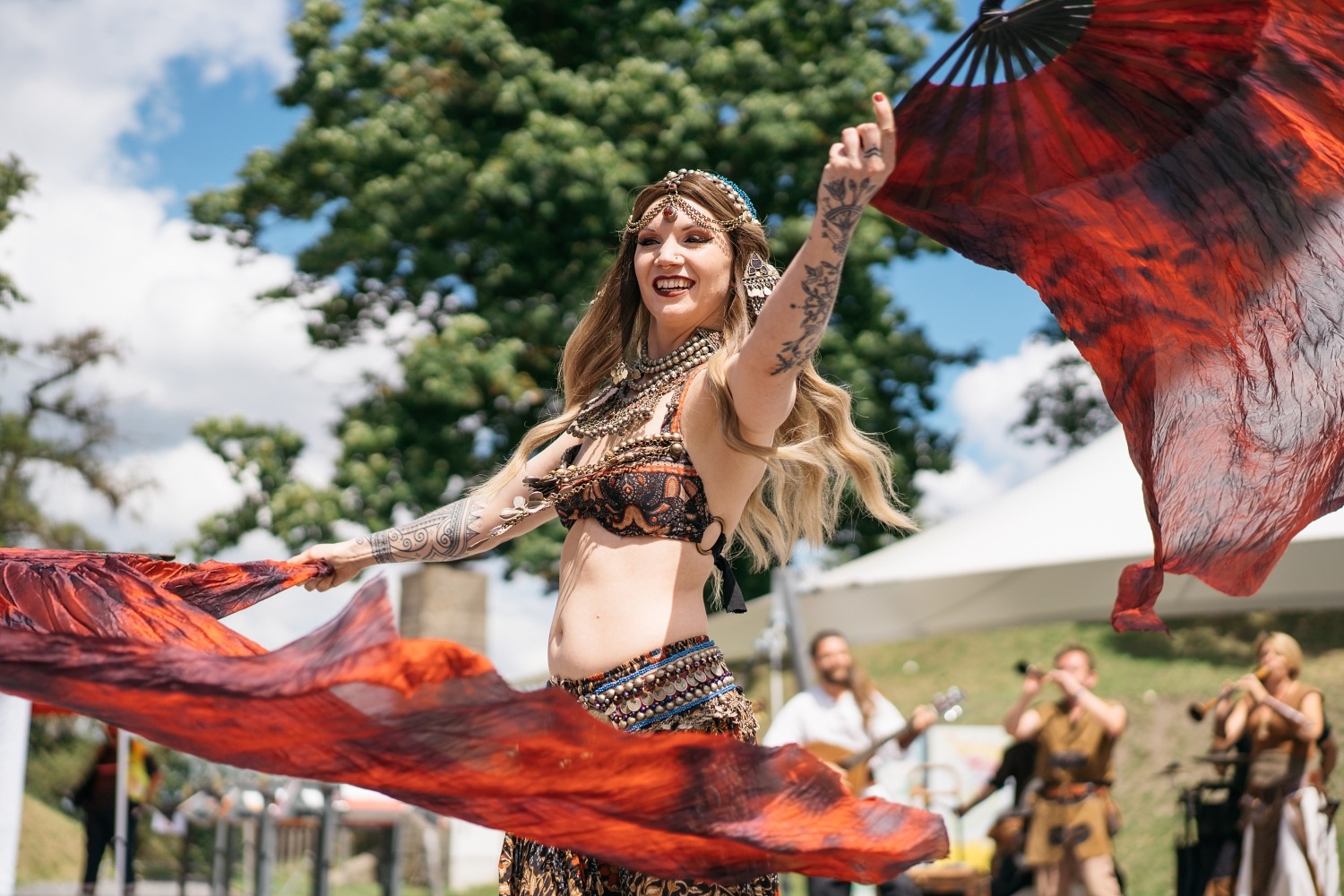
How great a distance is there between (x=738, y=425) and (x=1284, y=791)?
629cm

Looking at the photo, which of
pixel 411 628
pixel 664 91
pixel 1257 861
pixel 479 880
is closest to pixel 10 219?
pixel 411 628

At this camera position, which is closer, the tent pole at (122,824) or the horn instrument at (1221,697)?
the horn instrument at (1221,697)

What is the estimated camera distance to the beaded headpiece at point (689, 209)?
309cm

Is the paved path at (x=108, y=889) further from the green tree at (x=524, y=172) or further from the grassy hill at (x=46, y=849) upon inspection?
the green tree at (x=524, y=172)

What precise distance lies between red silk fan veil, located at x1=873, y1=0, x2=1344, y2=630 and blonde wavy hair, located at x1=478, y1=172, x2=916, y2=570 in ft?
→ 1.32

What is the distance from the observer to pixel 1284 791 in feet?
26.0

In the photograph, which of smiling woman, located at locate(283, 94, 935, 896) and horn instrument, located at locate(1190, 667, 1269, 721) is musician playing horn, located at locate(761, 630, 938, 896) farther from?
smiling woman, located at locate(283, 94, 935, 896)

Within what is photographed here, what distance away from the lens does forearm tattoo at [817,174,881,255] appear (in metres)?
2.36

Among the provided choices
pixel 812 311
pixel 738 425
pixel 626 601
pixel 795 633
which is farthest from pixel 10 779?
pixel 812 311

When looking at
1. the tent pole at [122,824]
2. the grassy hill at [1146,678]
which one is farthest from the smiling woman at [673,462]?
the grassy hill at [1146,678]

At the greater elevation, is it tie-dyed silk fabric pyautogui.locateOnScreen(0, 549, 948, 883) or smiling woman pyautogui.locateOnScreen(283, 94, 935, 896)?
smiling woman pyautogui.locateOnScreen(283, 94, 935, 896)

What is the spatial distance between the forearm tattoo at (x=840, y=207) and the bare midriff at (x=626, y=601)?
29.5 inches

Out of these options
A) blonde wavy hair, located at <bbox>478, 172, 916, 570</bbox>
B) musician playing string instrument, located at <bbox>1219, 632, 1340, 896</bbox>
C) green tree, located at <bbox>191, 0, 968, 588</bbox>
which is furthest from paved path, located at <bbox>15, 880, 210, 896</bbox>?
blonde wavy hair, located at <bbox>478, 172, 916, 570</bbox>

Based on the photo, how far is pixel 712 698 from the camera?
2830 millimetres
